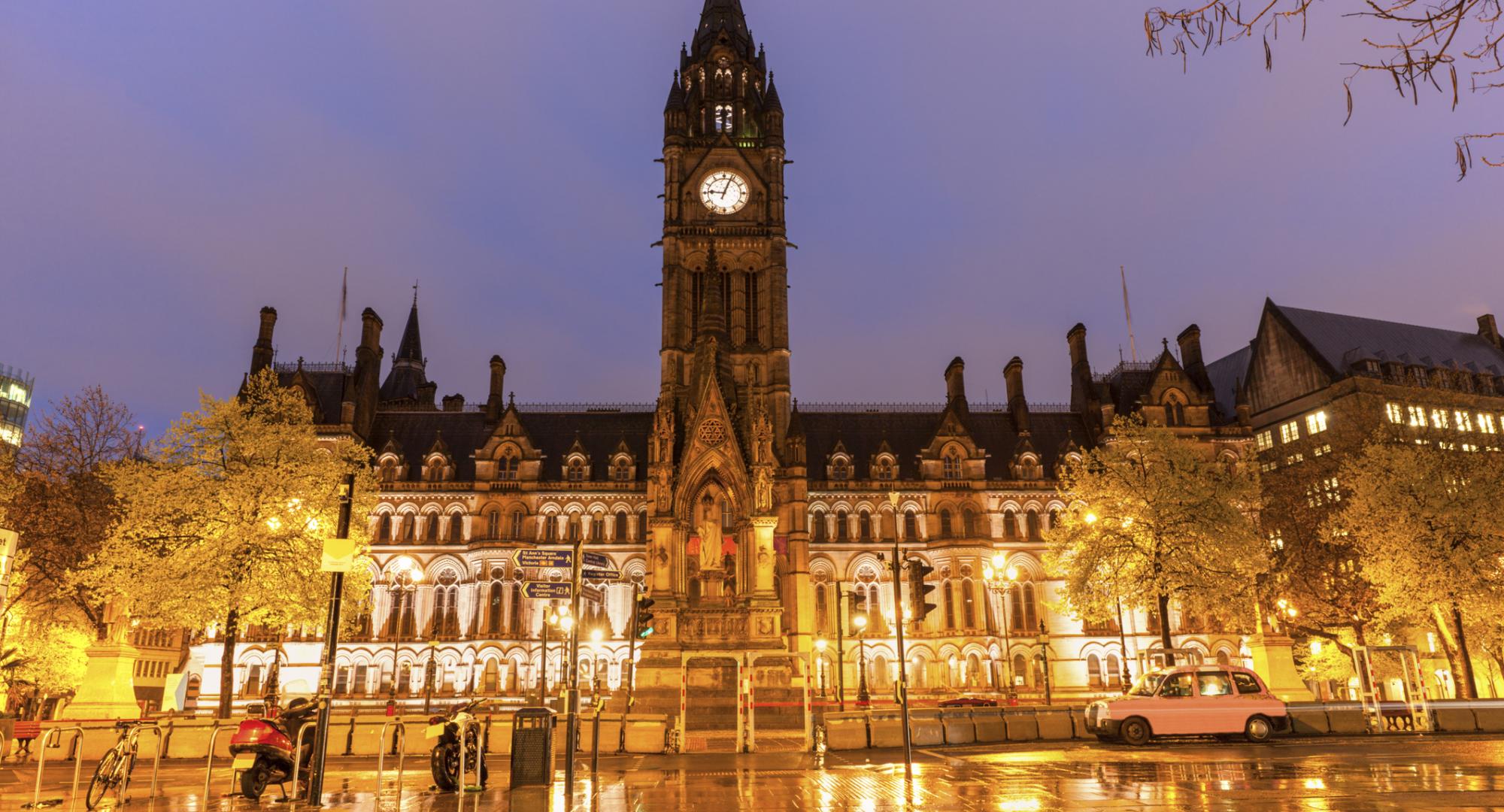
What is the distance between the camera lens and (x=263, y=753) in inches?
578

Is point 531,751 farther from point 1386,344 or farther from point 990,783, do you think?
point 1386,344

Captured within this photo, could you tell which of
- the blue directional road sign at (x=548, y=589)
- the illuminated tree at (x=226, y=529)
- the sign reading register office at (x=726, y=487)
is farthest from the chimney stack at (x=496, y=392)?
the blue directional road sign at (x=548, y=589)

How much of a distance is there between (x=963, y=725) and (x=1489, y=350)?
67326mm

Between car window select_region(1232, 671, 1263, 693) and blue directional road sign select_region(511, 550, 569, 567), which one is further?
car window select_region(1232, 671, 1263, 693)

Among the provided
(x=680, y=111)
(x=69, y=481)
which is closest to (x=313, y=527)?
(x=69, y=481)

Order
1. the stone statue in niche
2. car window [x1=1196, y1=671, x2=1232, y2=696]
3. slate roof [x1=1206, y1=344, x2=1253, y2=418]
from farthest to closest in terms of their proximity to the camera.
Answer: slate roof [x1=1206, y1=344, x2=1253, y2=418] < the stone statue in niche < car window [x1=1196, y1=671, x2=1232, y2=696]

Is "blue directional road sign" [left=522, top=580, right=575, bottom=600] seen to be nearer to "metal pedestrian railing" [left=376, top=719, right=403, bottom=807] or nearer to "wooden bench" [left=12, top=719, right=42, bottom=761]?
"metal pedestrian railing" [left=376, top=719, right=403, bottom=807]

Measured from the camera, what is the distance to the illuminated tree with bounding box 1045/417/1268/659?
3269 centimetres

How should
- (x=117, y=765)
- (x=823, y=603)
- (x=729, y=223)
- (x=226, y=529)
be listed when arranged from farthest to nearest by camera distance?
(x=729, y=223)
(x=823, y=603)
(x=226, y=529)
(x=117, y=765)

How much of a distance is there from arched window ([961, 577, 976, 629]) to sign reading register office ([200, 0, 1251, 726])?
5.6 inches

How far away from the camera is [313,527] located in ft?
100

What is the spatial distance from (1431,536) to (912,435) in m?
35.2

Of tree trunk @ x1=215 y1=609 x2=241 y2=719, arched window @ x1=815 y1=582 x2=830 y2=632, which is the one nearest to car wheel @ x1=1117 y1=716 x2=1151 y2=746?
tree trunk @ x1=215 y1=609 x2=241 y2=719

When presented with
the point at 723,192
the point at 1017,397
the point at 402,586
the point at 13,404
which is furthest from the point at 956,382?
the point at 13,404
